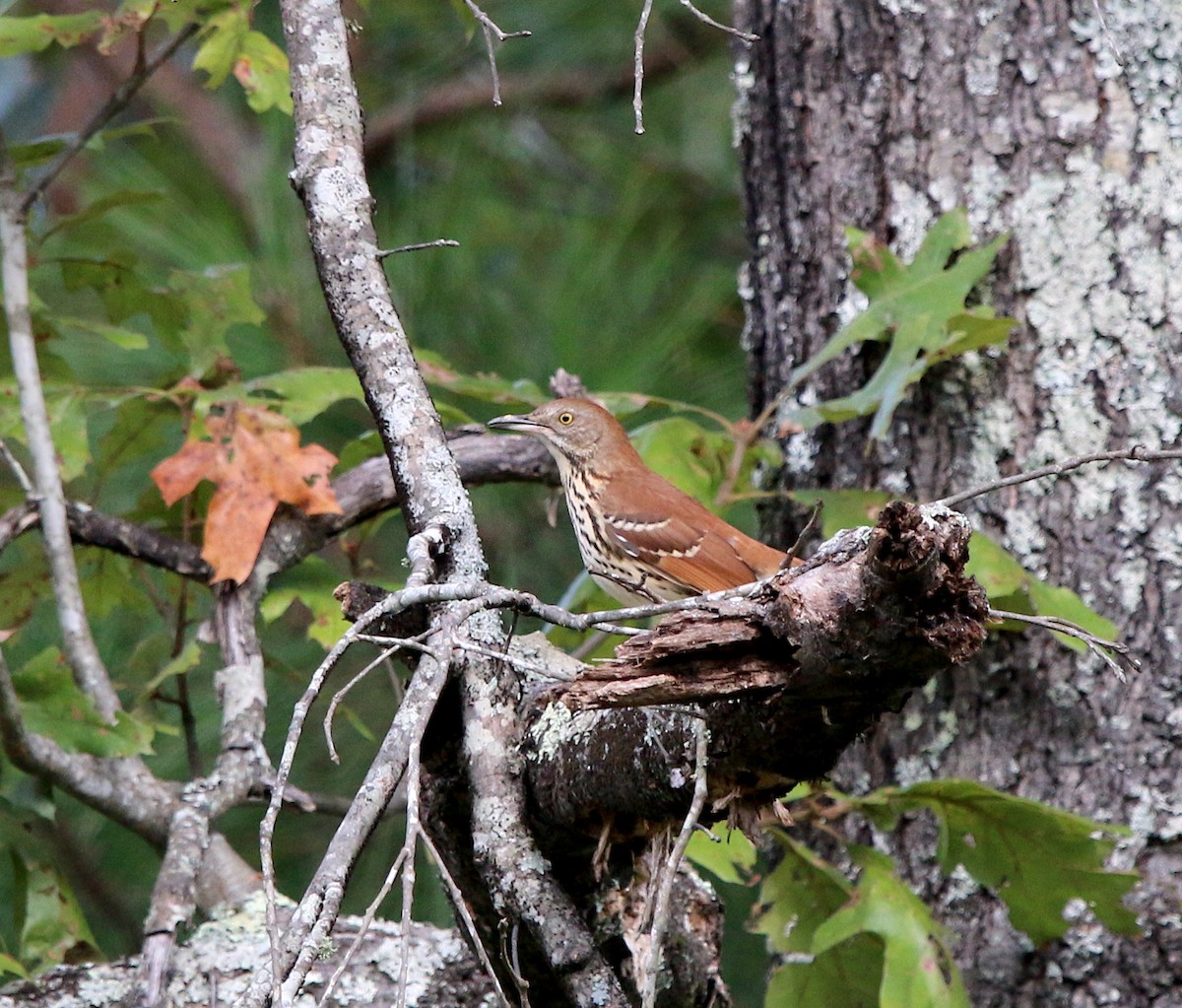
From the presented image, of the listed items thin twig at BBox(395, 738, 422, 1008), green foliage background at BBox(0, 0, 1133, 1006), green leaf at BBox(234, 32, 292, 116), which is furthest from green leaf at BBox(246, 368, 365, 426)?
thin twig at BBox(395, 738, 422, 1008)

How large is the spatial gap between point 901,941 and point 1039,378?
125cm

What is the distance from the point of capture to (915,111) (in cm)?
324

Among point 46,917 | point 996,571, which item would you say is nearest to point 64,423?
point 46,917

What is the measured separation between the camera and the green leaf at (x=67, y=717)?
2508 millimetres

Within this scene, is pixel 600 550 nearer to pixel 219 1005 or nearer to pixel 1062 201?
pixel 1062 201

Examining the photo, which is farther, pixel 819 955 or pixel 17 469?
pixel 819 955

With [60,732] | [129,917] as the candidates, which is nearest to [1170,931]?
[60,732]

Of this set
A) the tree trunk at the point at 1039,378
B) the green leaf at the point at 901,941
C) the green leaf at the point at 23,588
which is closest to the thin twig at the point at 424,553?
the green leaf at the point at 901,941

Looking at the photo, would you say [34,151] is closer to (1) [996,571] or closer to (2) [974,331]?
(2) [974,331]

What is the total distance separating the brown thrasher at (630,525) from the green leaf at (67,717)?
1.22 metres

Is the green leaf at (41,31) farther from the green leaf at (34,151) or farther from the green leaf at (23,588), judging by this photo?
the green leaf at (23,588)

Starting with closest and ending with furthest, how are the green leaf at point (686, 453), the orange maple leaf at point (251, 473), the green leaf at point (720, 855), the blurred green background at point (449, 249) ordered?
1. the green leaf at point (720, 855)
2. the orange maple leaf at point (251, 473)
3. the green leaf at point (686, 453)
4. the blurred green background at point (449, 249)

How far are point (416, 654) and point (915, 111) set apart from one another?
1.86 m

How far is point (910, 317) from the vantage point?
9.82 feet
